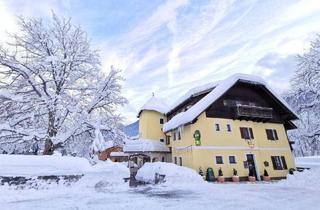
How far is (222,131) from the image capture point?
2370cm

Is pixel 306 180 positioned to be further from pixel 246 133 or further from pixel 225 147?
pixel 246 133

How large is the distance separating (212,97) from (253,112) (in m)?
4.91

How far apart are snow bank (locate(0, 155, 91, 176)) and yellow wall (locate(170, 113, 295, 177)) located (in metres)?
12.1

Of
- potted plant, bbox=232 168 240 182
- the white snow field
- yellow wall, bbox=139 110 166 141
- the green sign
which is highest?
yellow wall, bbox=139 110 166 141

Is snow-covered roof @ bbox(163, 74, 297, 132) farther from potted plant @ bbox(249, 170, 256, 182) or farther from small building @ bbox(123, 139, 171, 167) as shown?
small building @ bbox(123, 139, 171, 167)

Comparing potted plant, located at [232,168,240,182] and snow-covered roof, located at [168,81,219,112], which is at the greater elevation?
snow-covered roof, located at [168,81,219,112]

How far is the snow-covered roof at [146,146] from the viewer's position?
112 ft

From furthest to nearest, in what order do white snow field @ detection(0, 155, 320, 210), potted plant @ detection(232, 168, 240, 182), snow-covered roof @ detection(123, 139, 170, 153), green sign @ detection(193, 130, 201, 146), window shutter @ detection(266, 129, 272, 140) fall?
snow-covered roof @ detection(123, 139, 170, 153) → window shutter @ detection(266, 129, 272, 140) → green sign @ detection(193, 130, 201, 146) → potted plant @ detection(232, 168, 240, 182) → white snow field @ detection(0, 155, 320, 210)

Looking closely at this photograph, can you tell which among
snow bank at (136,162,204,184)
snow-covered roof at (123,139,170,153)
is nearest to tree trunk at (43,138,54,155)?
snow bank at (136,162,204,184)

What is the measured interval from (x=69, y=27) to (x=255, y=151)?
65.7 ft

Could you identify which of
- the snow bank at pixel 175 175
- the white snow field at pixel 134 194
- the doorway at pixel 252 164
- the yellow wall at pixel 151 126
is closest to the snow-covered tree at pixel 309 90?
the doorway at pixel 252 164

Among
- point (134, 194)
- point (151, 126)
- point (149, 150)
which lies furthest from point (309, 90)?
point (134, 194)

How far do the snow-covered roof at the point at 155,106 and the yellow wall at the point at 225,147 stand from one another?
1188cm

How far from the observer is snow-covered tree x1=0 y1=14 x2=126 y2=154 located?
585 inches
